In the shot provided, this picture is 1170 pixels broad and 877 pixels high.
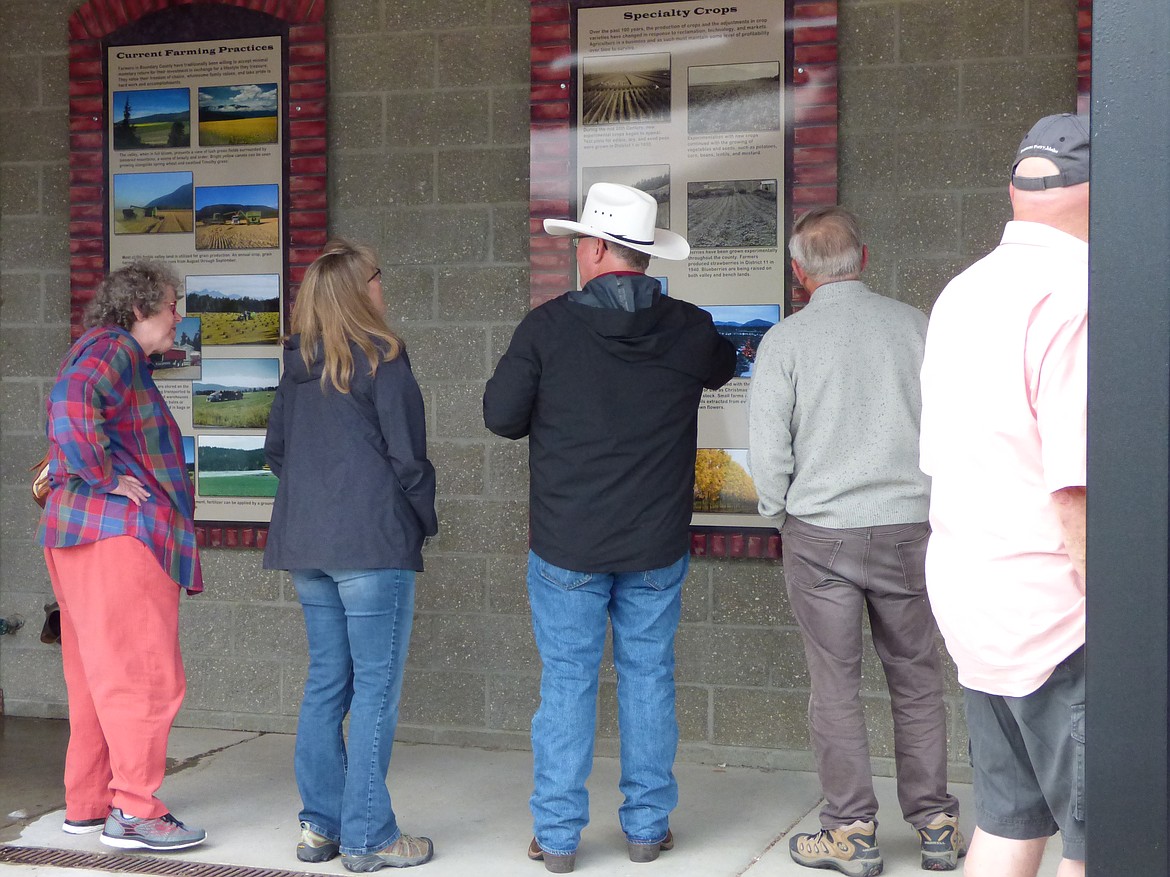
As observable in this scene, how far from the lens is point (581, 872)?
4.01m

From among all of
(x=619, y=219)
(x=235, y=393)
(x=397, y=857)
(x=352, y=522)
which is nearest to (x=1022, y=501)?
(x=619, y=219)

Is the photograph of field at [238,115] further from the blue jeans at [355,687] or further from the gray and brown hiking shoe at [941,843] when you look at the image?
the gray and brown hiking shoe at [941,843]

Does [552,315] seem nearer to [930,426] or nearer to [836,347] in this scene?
[836,347]

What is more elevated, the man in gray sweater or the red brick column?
the red brick column

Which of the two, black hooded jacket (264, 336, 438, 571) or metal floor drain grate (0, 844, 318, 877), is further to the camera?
metal floor drain grate (0, 844, 318, 877)

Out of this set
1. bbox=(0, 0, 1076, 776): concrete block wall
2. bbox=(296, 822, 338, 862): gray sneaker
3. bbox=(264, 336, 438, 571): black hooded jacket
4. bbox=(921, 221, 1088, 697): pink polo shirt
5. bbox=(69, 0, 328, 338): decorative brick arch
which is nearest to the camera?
bbox=(921, 221, 1088, 697): pink polo shirt

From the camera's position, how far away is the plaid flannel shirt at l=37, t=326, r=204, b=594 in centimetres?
392

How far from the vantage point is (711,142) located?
5.12 m

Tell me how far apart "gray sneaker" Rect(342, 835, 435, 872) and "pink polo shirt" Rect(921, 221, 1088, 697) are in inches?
83.5

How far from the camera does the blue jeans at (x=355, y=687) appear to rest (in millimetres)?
3895

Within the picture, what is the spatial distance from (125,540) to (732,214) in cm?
246

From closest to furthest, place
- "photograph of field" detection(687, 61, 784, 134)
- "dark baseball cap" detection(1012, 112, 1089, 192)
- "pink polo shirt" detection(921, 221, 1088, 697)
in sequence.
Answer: "pink polo shirt" detection(921, 221, 1088, 697), "dark baseball cap" detection(1012, 112, 1089, 192), "photograph of field" detection(687, 61, 784, 134)

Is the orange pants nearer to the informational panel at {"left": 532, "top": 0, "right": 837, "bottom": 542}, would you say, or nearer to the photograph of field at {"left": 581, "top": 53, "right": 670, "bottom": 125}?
the informational panel at {"left": 532, "top": 0, "right": 837, "bottom": 542}

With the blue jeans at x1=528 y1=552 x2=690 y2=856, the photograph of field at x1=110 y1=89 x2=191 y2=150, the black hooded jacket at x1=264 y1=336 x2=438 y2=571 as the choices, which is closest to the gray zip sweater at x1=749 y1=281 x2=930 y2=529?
the blue jeans at x1=528 y1=552 x2=690 y2=856
